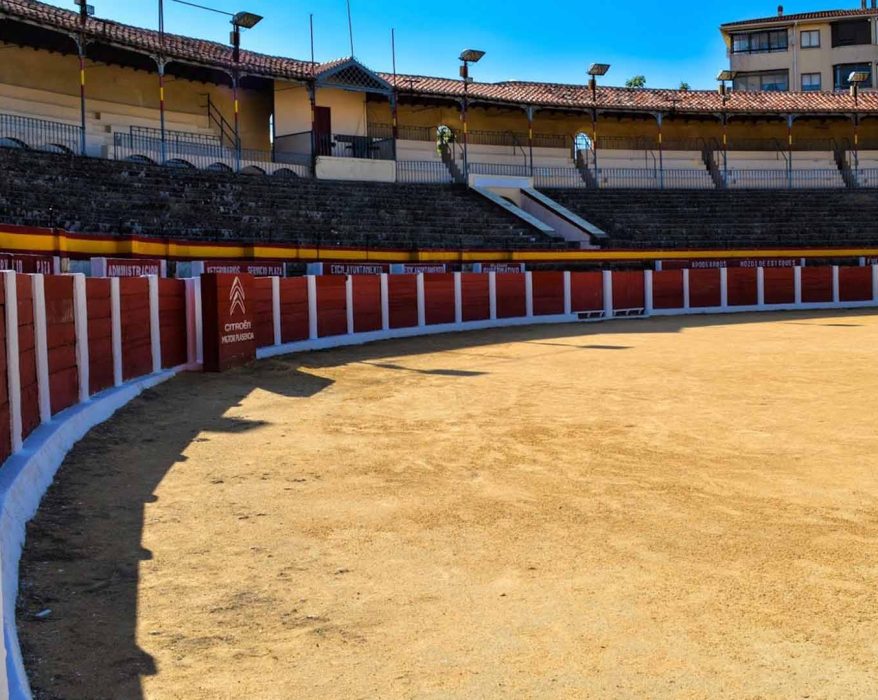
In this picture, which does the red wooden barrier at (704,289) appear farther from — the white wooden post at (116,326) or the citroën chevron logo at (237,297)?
the white wooden post at (116,326)

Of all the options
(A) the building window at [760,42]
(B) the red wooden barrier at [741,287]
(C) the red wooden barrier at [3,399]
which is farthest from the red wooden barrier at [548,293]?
(A) the building window at [760,42]

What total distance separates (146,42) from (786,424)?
2104 cm

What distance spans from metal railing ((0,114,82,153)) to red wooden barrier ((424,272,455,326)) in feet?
30.8

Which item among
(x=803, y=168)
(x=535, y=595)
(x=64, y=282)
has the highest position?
Answer: (x=803, y=168)

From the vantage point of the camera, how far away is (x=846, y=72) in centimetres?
4462

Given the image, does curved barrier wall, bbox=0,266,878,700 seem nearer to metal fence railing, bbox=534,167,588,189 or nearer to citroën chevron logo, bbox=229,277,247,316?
citroën chevron logo, bbox=229,277,247,316

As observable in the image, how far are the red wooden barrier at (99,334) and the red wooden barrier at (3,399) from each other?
2488 mm

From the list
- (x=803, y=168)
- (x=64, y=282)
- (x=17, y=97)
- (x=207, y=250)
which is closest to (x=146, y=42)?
(x=17, y=97)

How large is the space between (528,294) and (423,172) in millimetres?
11566

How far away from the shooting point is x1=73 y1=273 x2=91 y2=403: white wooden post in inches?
286

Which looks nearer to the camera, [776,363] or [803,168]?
[776,363]

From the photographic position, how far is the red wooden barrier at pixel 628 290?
871 inches

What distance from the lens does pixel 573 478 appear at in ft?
17.9

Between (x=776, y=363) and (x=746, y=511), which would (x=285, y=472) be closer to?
(x=746, y=511)
